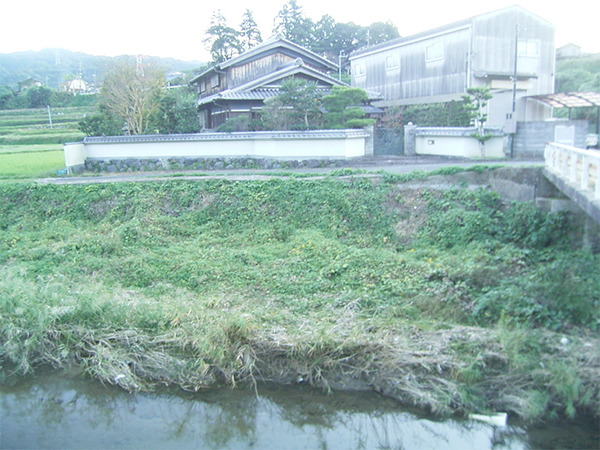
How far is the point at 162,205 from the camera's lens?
1496cm

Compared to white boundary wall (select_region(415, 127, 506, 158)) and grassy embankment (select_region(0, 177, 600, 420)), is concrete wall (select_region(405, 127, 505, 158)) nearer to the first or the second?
white boundary wall (select_region(415, 127, 506, 158))

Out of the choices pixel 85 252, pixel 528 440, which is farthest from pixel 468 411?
pixel 85 252

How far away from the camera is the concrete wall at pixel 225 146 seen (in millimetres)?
18078

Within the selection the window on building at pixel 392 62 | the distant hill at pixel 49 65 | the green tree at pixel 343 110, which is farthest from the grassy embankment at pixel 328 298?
the distant hill at pixel 49 65

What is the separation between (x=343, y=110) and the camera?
68.4ft

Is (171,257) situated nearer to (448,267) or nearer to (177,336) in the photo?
(177,336)

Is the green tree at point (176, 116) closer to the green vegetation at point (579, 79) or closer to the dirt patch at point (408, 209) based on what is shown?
the dirt patch at point (408, 209)

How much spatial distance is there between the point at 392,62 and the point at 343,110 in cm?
1043

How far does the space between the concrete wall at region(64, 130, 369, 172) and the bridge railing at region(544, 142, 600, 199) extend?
25.9 ft

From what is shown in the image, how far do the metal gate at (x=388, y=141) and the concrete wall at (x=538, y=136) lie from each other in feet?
15.3

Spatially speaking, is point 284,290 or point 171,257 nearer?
point 284,290

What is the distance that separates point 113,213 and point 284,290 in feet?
24.4

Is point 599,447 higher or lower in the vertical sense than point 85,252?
lower

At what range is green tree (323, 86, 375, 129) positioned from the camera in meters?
20.4
